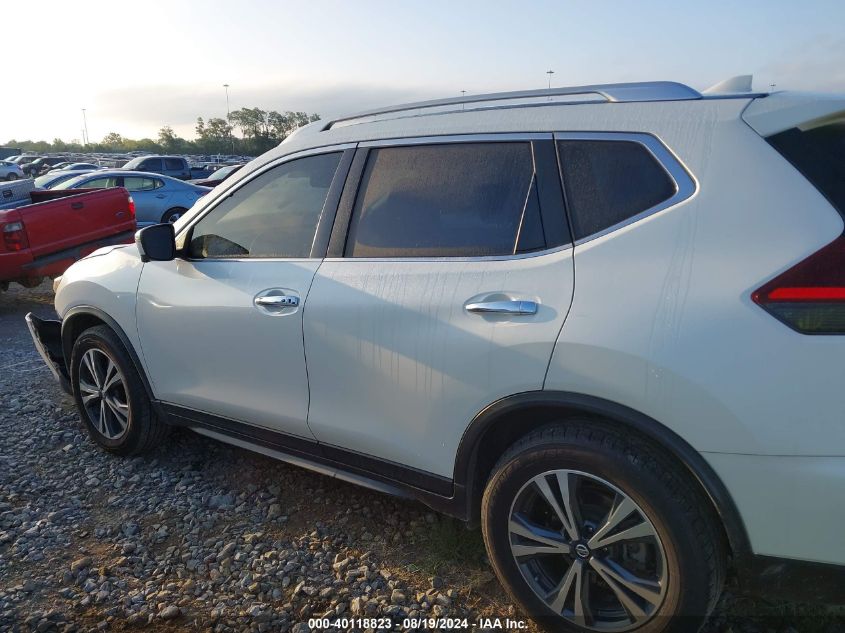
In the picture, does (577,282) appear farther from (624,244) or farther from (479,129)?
(479,129)

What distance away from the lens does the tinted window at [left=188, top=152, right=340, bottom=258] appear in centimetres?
295

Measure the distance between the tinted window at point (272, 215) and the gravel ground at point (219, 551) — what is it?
1.28 metres

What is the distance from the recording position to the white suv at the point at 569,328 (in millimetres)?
1805

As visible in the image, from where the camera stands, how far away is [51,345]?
4.38m

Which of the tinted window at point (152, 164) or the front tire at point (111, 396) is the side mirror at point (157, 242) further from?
the tinted window at point (152, 164)

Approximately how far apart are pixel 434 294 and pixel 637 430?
827 mm

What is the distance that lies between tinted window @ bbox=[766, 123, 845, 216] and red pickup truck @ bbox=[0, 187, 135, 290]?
24.8 ft

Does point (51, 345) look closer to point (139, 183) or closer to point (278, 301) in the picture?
point (278, 301)

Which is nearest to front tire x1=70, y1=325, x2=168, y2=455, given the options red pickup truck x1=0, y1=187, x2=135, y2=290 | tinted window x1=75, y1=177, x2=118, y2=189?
red pickup truck x1=0, y1=187, x2=135, y2=290

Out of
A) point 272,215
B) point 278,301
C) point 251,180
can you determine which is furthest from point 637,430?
point 251,180

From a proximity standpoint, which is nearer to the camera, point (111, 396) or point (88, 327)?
point (111, 396)

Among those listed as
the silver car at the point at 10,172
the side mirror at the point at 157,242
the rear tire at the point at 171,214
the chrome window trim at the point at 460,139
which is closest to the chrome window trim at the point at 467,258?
the chrome window trim at the point at 460,139

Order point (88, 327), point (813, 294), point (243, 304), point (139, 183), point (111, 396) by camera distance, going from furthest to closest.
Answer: point (139, 183) → point (88, 327) → point (111, 396) → point (243, 304) → point (813, 294)

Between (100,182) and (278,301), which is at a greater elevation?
(278,301)
